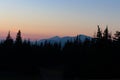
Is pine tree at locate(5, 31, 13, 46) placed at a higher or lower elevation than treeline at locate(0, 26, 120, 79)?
higher

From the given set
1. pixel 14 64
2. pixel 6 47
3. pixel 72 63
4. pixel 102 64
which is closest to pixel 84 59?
pixel 72 63

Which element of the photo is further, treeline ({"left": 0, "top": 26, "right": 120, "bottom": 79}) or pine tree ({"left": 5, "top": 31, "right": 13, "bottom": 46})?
pine tree ({"left": 5, "top": 31, "right": 13, "bottom": 46})

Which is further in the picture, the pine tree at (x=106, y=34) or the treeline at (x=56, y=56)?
the pine tree at (x=106, y=34)

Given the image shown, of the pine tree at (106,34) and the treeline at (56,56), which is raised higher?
the pine tree at (106,34)

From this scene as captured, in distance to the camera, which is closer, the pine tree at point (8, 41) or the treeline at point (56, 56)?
the treeline at point (56, 56)

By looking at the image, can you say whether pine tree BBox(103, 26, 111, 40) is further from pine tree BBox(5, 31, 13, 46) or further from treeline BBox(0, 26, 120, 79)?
pine tree BBox(5, 31, 13, 46)

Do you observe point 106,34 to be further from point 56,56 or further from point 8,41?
point 8,41

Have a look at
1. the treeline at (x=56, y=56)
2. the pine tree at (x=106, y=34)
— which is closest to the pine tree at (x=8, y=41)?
the treeline at (x=56, y=56)

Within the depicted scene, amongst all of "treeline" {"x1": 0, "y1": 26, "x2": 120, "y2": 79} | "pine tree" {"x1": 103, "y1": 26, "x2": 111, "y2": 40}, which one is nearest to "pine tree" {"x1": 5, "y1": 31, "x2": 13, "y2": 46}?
"treeline" {"x1": 0, "y1": 26, "x2": 120, "y2": 79}

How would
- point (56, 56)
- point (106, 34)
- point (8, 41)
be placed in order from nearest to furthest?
1. point (56, 56)
2. point (106, 34)
3. point (8, 41)

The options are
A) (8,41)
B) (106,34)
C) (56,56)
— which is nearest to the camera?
(56,56)

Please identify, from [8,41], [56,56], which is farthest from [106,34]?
[8,41]

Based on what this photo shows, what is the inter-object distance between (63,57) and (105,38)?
14.0 metres

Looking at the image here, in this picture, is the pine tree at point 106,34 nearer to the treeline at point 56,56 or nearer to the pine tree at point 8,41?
the treeline at point 56,56
